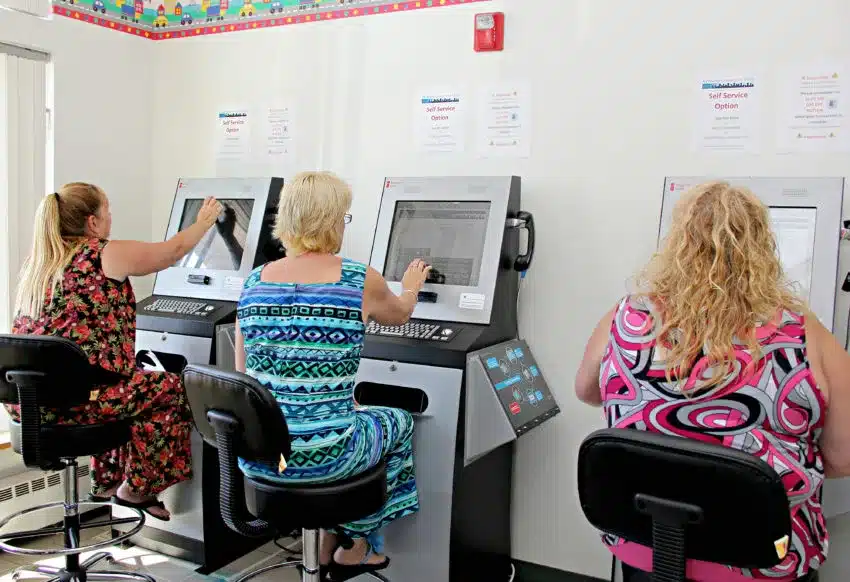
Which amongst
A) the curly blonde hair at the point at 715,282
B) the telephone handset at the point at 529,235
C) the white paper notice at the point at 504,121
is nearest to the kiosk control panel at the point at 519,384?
the telephone handset at the point at 529,235

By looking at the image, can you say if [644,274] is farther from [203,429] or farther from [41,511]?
[41,511]

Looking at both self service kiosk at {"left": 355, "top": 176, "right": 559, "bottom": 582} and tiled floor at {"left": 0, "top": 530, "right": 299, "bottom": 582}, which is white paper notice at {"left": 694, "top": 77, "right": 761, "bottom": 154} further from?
tiled floor at {"left": 0, "top": 530, "right": 299, "bottom": 582}

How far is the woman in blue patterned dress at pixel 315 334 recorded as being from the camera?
2.04 meters

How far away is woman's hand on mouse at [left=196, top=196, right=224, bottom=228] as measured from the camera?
9.95 ft

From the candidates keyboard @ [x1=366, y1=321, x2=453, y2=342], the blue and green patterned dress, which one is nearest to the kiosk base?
keyboard @ [x1=366, y1=321, x2=453, y2=342]

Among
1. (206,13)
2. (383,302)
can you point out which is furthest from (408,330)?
(206,13)

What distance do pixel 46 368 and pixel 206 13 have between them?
213 centimetres

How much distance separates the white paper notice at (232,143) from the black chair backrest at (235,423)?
1835 millimetres

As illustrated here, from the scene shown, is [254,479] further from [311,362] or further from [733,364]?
[733,364]

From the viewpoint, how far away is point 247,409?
6.22 ft

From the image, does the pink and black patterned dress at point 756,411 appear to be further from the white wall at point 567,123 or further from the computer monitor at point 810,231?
the white wall at point 567,123

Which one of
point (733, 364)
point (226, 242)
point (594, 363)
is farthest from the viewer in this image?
point (226, 242)

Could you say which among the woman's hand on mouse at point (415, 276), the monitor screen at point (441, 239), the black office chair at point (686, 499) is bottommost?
the black office chair at point (686, 499)

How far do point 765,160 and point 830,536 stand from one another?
1241 mm
